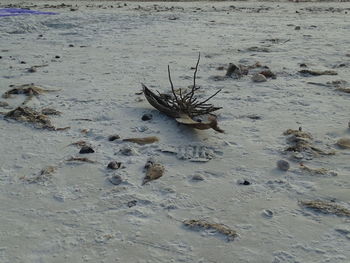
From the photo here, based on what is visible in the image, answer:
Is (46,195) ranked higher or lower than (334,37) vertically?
lower

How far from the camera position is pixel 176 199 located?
7.47ft

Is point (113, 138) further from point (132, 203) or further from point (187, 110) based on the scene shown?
point (132, 203)

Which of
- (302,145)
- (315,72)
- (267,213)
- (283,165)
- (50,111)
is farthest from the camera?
(315,72)

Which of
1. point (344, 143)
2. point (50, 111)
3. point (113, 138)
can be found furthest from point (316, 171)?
point (50, 111)

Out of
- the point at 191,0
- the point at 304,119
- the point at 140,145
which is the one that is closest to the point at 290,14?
the point at 191,0

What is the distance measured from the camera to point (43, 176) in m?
2.52

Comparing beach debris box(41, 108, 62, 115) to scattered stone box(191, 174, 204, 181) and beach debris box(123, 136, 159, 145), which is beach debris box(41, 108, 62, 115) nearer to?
beach debris box(123, 136, 159, 145)

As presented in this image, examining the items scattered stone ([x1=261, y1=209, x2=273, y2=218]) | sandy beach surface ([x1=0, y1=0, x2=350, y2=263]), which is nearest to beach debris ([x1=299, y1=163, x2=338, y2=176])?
sandy beach surface ([x1=0, y1=0, x2=350, y2=263])

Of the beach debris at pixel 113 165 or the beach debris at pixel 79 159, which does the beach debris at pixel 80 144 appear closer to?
the beach debris at pixel 79 159

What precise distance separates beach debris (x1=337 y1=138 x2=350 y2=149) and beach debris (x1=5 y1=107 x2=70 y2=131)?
2.04 meters

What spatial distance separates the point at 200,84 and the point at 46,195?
2467 mm

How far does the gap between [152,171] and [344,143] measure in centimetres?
137

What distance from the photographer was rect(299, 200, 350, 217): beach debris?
2125mm

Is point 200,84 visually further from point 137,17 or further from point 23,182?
point 137,17
